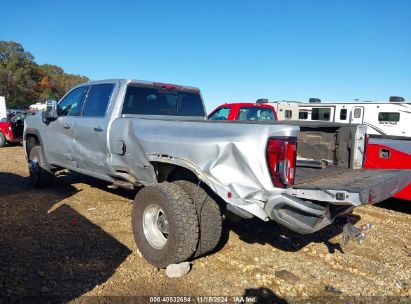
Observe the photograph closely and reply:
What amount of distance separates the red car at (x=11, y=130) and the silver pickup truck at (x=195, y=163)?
9.53m

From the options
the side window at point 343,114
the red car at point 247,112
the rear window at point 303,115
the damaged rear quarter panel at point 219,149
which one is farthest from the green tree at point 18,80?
the damaged rear quarter panel at point 219,149

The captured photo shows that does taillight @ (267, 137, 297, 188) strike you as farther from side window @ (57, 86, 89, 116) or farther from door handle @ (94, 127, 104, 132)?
side window @ (57, 86, 89, 116)

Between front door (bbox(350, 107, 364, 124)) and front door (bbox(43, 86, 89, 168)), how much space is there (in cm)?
1265

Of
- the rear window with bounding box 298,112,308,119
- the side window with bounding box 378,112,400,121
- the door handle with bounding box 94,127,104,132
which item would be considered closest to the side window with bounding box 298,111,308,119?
the rear window with bounding box 298,112,308,119

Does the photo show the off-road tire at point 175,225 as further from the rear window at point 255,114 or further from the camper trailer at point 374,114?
the camper trailer at point 374,114

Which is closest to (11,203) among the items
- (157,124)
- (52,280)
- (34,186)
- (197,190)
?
(34,186)

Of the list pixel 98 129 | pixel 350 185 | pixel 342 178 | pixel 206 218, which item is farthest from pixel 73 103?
pixel 350 185

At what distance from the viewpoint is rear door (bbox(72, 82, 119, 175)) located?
4734 millimetres

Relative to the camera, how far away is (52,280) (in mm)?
3355

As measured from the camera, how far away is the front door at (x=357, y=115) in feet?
49.7

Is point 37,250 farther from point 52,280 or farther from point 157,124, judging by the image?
point 157,124

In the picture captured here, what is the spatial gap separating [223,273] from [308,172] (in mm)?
1485

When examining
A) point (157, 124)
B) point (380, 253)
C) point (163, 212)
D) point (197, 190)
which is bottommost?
point (380, 253)

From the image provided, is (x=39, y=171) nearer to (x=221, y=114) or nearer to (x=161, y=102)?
(x=161, y=102)
